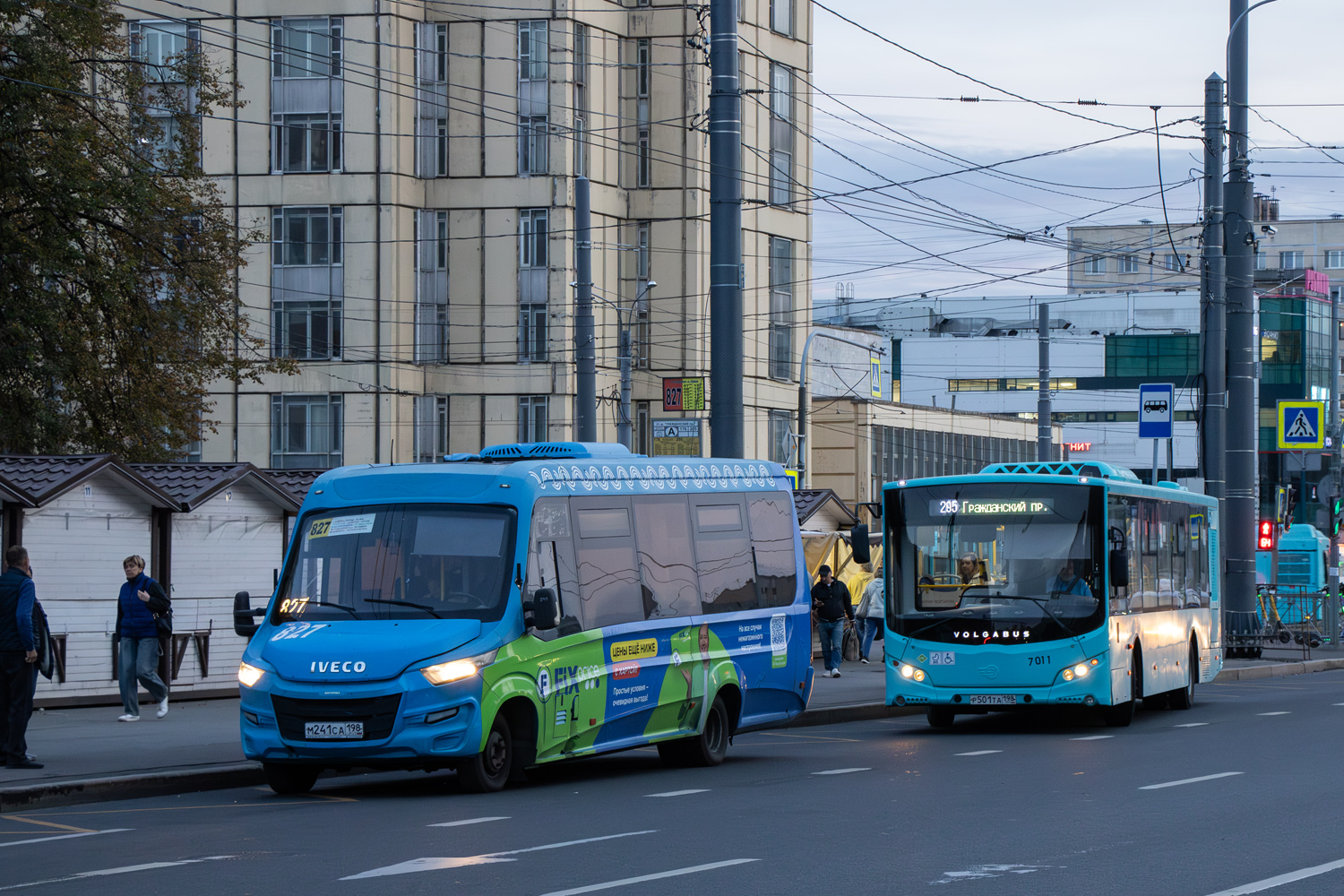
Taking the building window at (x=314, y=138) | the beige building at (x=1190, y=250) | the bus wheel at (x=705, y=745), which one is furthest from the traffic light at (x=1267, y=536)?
the beige building at (x=1190, y=250)

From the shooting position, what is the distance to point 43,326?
29.8 metres

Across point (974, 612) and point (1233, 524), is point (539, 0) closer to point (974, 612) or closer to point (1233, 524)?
point (1233, 524)

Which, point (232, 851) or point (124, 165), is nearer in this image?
point (232, 851)

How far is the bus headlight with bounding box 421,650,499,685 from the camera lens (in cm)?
1313

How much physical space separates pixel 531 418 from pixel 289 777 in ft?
153

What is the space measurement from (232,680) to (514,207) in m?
39.4

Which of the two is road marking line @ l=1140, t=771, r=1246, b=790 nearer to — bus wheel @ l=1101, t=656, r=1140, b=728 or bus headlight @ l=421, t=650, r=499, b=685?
bus headlight @ l=421, t=650, r=499, b=685

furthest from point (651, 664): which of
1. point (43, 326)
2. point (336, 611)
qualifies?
point (43, 326)

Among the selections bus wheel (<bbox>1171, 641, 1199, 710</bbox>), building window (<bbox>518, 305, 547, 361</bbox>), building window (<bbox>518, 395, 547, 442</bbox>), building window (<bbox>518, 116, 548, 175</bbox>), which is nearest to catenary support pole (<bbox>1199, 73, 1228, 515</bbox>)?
bus wheel (<bbox>1171, 641, 1199, 710</bbox>)

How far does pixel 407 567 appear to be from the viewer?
549 inches

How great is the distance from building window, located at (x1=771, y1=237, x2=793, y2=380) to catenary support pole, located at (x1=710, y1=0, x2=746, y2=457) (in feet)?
142

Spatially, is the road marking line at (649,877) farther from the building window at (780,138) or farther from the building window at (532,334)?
the building window at (780,138)

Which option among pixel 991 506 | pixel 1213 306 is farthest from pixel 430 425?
pixel 991 506

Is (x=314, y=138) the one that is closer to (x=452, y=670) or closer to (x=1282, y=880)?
(x=452, y=670)
